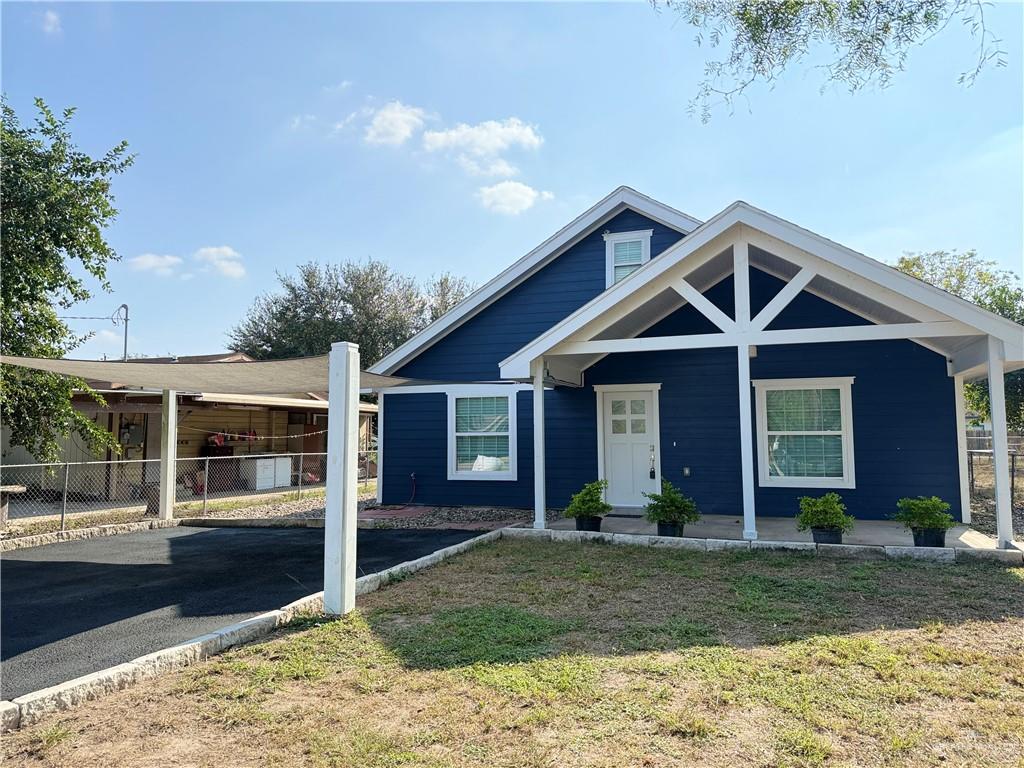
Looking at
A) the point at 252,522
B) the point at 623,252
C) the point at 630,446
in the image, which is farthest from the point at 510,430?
the point at 252,522

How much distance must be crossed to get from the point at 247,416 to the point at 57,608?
1259 centimetres

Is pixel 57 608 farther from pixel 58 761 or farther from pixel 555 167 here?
pixel 555 167

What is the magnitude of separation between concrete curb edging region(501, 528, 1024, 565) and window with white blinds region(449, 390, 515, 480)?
2.80 m

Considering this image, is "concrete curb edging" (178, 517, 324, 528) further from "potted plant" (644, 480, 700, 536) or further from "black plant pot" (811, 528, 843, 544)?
A: "black plant pot" (811, 528, 843, 544)

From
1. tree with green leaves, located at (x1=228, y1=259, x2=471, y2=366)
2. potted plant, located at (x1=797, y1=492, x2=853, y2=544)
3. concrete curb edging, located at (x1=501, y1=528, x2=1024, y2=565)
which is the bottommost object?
concrete curb edging, located at (x1=501, y1=528, x2=1024, y2=565)

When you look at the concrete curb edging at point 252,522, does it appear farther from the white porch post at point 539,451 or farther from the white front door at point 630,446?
the white front door at point 630,446

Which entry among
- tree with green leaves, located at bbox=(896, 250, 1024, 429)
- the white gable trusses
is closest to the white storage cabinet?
the white gable trusses

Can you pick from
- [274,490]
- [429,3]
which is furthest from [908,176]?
[274,490]

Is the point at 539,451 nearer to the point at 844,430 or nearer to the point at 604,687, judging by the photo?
the point at 844,430

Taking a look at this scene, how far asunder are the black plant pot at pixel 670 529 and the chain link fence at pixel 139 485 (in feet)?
26.0

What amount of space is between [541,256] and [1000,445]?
6.97m

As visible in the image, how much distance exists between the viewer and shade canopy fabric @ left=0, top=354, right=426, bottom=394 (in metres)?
5.98

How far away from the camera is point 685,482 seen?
967 cm

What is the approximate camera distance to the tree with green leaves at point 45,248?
8398 millimetres
